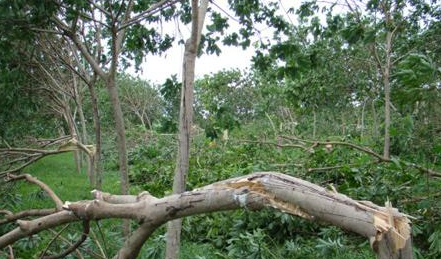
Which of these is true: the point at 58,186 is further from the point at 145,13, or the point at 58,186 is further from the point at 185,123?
the point at 185,123

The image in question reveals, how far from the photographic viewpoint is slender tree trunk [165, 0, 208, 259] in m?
2.94

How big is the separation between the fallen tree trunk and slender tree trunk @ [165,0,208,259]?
966 mm

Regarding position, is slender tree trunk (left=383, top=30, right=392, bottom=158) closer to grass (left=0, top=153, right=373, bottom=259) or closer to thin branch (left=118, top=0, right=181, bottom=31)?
grass (left=0, top=153, right=373, bottom=259)

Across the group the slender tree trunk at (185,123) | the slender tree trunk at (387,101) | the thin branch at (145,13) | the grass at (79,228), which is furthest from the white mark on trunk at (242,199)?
the slender tree trunk at (387,101)

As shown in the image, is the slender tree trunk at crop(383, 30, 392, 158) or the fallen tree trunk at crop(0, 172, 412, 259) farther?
the slender tree trunk at crop(383, 30, 392, 158)

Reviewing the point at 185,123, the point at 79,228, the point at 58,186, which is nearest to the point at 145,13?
the point at 185,123

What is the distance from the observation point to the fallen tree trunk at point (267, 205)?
1.38 metres

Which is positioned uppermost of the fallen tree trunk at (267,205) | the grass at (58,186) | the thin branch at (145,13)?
the thin branch at (145,13)

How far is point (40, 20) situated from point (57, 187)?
6501 mm

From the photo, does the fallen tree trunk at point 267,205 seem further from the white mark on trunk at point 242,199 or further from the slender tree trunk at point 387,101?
the slender tree trunk at point 387,101

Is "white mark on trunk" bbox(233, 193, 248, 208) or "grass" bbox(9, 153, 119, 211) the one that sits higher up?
"white mark on trunk" bbox(233, 193, 248, 208)

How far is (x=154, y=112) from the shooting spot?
82.7 feet

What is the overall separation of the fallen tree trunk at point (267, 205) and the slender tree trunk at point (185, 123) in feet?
3.17

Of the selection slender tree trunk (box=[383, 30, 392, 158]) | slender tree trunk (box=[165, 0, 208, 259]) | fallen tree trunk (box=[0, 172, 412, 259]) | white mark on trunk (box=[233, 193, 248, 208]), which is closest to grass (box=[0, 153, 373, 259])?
slender tree trunk (box=[165, 0, 208, 259])
